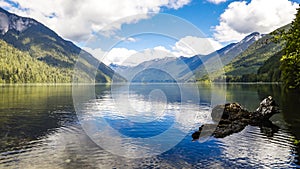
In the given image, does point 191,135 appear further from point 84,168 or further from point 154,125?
point 84,168

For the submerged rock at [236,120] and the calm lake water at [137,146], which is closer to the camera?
the calm lake water at [137,146]

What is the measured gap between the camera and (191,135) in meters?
37.1

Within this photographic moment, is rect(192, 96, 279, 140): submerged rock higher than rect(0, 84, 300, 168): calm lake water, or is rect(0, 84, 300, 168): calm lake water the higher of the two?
rect(192, 96, 279, 140): submerged rock

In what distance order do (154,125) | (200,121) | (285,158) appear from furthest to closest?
(200,121) → (154,125) → (285,158)

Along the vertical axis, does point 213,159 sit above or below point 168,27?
below

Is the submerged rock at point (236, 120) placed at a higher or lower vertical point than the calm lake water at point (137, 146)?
higher

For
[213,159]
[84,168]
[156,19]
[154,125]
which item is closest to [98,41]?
[156,19]

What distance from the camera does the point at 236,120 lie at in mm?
46125

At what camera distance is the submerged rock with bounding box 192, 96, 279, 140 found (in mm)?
38700

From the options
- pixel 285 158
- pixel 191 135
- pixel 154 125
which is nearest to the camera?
pixel 285 158

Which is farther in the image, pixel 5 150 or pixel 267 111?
pixel 267 111

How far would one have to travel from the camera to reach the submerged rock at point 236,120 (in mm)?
38700

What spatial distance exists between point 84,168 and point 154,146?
399 inches

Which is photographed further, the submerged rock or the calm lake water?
the submerged rock
